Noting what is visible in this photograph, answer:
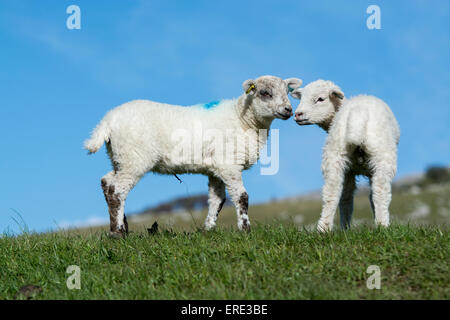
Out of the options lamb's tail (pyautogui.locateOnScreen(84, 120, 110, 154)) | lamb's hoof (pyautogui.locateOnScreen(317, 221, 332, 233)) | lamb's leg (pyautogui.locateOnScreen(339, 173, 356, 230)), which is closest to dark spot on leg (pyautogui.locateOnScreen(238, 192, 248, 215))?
lamb's hoof (pyautogui.locateOnScreen(317, 221, 332, 233))

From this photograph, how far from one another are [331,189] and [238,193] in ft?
6.48

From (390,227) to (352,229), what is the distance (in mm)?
655

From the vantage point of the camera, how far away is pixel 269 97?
37.9ft

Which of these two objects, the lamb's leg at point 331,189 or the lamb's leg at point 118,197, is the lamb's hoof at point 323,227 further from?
the lamb's leg at point 118,197

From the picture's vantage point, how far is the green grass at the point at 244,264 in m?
7.24

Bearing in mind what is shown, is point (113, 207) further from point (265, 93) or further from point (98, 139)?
point (265, 93)

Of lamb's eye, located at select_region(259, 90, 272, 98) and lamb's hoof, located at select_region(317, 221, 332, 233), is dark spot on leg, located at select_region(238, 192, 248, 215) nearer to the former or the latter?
lamb's hoof, located at select_region(317, 221, 332, 233)

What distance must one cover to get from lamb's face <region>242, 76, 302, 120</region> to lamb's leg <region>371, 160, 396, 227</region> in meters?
2.35

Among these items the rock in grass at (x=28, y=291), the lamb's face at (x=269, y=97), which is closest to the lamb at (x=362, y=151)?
the lamb's face at (x=269, y=97)
